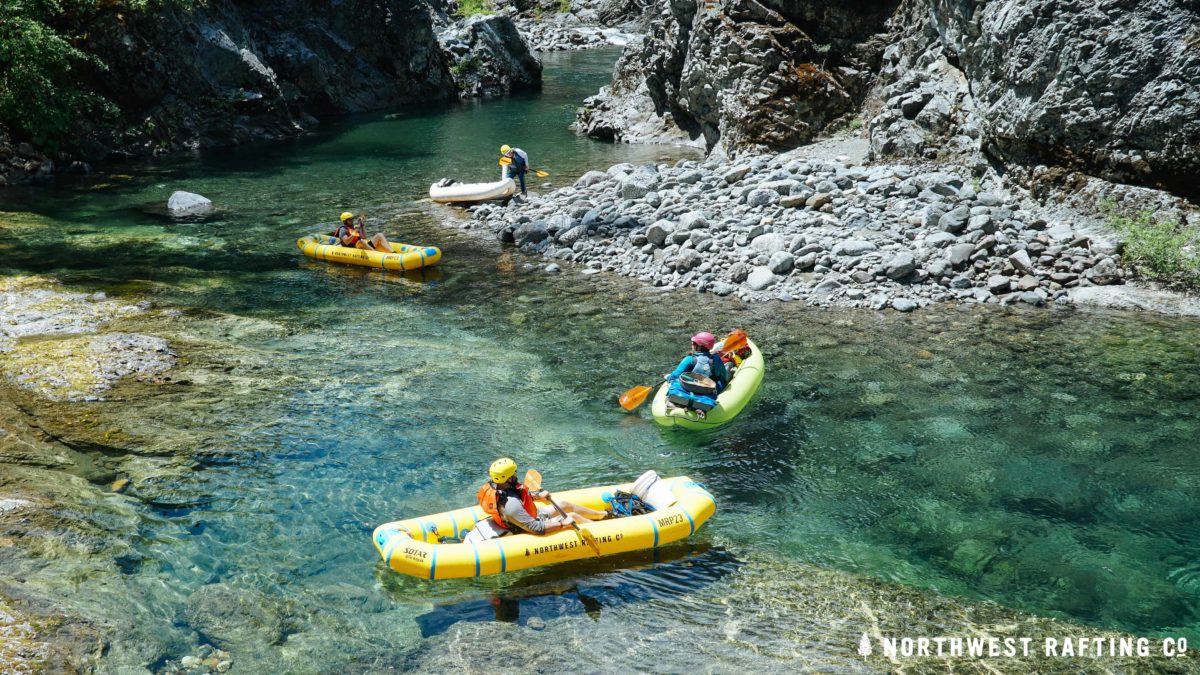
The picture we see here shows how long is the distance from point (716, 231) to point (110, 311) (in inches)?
438

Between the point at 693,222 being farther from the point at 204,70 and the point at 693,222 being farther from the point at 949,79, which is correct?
the point at 204,70

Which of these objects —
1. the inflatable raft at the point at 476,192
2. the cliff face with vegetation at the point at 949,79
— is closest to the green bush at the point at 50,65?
the inflatable raft at the point at 476,192

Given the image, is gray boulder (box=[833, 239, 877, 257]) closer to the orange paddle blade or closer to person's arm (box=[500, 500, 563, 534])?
the orange paddle blade

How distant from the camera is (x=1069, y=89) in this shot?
51.0 ft

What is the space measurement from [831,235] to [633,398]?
711 cm

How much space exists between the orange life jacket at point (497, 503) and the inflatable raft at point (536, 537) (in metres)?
0.20

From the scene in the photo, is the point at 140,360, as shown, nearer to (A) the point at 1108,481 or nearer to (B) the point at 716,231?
(B) the point at 716,231

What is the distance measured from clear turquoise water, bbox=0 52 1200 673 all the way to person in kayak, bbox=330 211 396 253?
0.65 metres

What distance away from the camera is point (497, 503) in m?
8.34

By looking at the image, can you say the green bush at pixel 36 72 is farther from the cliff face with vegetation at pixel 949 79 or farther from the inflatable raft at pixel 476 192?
the cliff face with vegetation at pixel 949 79

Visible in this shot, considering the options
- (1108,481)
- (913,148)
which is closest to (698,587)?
(1108,481)

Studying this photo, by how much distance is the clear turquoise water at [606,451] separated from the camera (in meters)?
7.63

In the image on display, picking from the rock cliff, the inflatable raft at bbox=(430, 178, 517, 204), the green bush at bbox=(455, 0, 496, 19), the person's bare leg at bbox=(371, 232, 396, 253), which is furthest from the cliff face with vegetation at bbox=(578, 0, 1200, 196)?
the green bush at bbox=(455, 0, 496, 19)

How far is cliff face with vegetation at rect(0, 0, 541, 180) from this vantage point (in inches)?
958
